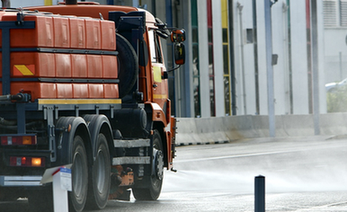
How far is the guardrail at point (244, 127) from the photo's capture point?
90.3 ft

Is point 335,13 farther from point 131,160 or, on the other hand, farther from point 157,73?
point 131,160

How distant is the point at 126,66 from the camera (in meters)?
11.1

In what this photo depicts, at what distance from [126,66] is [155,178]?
1925 millimetres

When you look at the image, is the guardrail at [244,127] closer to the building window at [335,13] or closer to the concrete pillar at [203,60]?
the concrete pillar at [203,60]

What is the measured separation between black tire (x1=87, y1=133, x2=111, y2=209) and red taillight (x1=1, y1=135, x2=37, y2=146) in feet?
4.53

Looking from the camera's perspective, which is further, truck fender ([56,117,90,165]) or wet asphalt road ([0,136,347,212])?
wet asphalt road ([0,136,347,212])

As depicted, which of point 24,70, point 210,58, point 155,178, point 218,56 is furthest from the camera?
point 218,56

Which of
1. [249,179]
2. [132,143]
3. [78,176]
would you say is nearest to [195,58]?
[249,179]

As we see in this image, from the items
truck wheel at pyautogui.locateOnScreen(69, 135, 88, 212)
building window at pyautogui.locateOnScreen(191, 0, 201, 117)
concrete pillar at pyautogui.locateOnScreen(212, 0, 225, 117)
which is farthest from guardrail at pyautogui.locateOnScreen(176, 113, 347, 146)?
truck wheel at pyautogui.locateOnScreen(69, 135, 88, 212)

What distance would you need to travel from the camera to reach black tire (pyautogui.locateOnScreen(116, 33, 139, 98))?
11062mm

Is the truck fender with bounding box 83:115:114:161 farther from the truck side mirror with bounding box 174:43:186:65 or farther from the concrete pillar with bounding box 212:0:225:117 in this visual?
the concrete pillar with bounding box 212:0:225:117

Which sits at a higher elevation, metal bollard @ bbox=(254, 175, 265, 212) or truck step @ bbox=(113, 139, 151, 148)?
truck step @ bbox=(113, 139, 151, 148)

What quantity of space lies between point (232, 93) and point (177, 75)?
6179mm

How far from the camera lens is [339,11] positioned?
64.3m
